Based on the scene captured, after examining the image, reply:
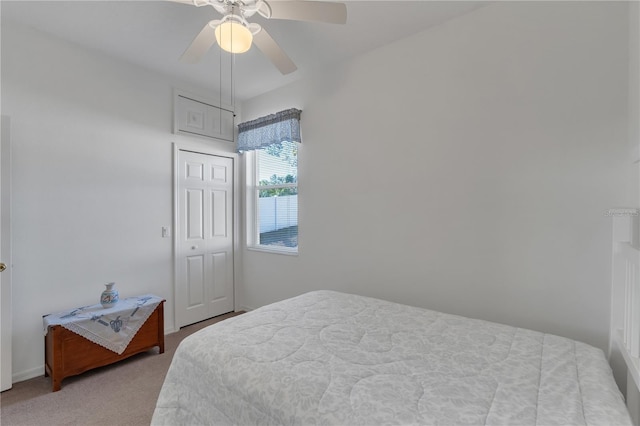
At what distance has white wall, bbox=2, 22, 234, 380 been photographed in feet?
7.25

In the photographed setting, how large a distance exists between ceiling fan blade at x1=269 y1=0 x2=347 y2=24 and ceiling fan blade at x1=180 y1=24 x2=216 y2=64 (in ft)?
1.31

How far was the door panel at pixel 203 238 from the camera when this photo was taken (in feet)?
10.4

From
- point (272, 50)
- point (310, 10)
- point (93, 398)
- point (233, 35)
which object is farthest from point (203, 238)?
point (310, 10)

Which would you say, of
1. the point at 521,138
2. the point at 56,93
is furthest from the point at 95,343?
the point at 521,138

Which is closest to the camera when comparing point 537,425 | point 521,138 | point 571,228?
point 537,425

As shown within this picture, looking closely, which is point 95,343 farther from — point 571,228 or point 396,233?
point 571,228

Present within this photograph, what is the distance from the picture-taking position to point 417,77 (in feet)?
7.57

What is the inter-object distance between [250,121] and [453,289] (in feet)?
8.85

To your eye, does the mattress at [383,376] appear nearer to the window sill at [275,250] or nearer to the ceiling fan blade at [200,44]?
the window sill at [275,250]

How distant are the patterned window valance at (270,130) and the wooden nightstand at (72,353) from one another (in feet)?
6.94

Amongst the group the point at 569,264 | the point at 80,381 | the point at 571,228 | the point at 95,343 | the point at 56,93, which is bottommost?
the point at 80,381

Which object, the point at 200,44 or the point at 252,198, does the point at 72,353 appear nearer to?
the point at 252,198

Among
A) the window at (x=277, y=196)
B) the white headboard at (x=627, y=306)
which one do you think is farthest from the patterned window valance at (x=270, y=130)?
the white headboard at (x=627, y=306)

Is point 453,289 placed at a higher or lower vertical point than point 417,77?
lower
